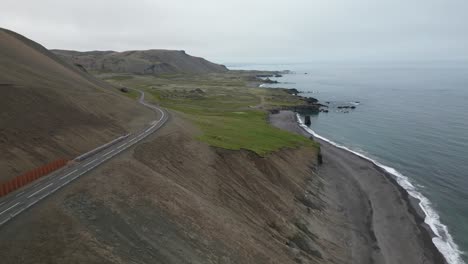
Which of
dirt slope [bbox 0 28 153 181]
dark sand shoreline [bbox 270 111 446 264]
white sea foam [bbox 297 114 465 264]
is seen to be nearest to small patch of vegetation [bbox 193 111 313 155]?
dark sand shoreline [bbox 270 111 446 264]

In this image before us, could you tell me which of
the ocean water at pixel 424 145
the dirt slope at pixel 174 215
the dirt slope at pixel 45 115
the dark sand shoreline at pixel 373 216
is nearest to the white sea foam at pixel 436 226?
the ocean water at pixel 424 145

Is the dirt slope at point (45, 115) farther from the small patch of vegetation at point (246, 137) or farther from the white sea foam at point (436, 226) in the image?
the white sea foam at point (436, 226)

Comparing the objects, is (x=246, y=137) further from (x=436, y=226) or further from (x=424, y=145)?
(x=424, y=145)

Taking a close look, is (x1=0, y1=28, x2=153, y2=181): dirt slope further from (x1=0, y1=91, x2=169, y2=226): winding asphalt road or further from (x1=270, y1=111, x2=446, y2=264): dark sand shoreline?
(x1=270, y1=111, x2=446, y2=264): dark sand shoreline

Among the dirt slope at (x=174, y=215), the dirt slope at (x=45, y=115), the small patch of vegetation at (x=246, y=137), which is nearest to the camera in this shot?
the dirt slope at (x=174, y=215)

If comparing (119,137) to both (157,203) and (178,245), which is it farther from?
(178,245)

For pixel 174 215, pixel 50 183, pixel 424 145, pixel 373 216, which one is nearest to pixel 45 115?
pixel 50 183
